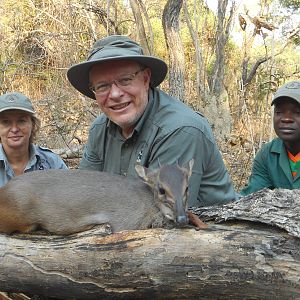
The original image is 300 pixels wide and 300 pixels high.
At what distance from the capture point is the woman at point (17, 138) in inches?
212

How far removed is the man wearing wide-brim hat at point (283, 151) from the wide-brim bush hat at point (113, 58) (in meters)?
1.45

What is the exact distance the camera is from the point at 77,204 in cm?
334

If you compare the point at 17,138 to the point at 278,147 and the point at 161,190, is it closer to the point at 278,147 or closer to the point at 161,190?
the point at 161,190

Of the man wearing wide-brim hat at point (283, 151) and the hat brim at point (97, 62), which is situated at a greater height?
the hat brim at point (97, 62)

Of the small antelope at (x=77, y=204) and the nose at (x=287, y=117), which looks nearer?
the small antelope at (x=77, y=204)

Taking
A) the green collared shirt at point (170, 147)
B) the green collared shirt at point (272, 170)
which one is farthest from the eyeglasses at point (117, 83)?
the green collared shirt at point (272, 170)

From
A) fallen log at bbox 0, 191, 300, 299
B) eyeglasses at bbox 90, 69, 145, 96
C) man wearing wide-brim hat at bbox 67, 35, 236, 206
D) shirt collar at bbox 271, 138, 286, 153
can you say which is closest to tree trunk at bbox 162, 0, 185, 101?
shirt collar at bbox 271, 138, 286, 153

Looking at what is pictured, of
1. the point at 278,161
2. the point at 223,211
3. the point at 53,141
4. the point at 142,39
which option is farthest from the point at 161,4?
the point at 223,211

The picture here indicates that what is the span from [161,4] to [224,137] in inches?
299

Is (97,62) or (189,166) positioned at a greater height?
(97,62)

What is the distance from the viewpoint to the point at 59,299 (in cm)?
336

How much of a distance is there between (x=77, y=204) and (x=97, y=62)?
1.15 metres

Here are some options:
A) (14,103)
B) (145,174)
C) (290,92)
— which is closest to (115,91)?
(145,174)

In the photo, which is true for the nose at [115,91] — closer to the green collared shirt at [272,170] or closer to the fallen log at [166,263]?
the fallen log at [166,263]
